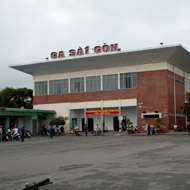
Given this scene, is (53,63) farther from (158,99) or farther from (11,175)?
(11,175)

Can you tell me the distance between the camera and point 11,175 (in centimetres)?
1086

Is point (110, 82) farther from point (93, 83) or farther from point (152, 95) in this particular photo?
point (152, 95)

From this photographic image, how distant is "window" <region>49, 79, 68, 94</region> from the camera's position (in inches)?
2174

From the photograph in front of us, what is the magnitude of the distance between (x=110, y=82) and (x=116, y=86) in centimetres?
123

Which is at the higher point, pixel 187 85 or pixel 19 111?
pixel 187 85

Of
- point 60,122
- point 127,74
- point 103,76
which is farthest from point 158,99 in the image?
point 60,122

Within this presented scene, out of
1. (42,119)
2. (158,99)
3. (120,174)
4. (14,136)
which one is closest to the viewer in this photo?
(120,174)

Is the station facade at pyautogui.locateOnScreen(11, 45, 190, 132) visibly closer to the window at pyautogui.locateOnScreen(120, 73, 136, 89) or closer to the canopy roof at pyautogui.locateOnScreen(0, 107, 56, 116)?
the window at pyautogui.locateOnScreen(120, 73, 136, 89)

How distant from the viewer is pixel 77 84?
54.1m

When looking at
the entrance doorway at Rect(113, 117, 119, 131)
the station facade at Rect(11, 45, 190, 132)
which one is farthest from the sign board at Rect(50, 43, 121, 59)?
the entrance doorway at Rect(113, 117, 119, 131)

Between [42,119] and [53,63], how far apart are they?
34.0 ft

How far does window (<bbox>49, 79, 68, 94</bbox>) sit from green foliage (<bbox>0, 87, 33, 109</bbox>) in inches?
804

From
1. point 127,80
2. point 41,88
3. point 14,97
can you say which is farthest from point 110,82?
point 14,97

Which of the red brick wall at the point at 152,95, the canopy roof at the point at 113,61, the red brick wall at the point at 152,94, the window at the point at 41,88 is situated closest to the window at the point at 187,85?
the canopy roof at the point at 113,61
